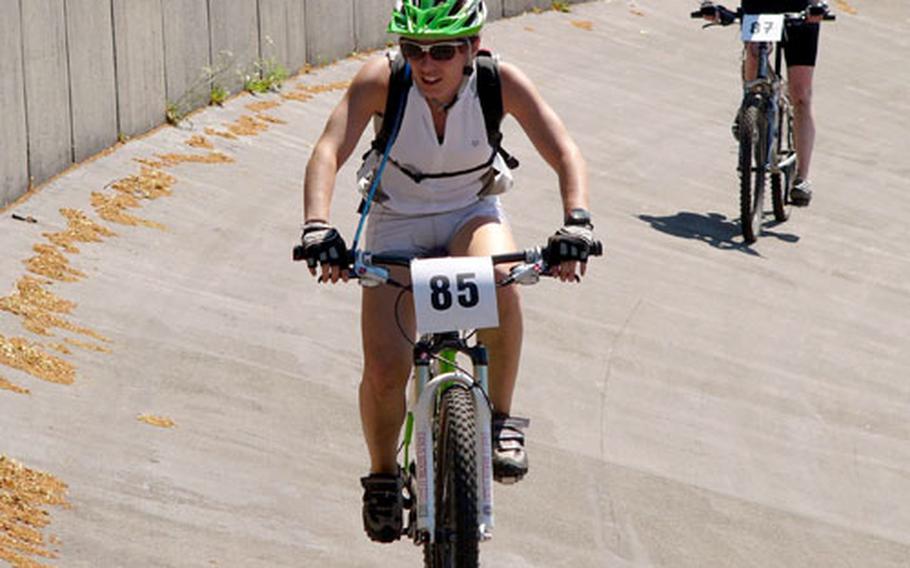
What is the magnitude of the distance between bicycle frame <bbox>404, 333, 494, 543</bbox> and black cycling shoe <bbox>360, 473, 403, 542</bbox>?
1.07ft

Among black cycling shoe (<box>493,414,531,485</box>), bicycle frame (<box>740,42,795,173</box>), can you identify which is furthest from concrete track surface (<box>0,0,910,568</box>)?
black cycling shoe (<box>493,414,531,485</box>)

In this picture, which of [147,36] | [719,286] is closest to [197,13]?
[147,36]

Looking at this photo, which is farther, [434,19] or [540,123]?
[540,123]

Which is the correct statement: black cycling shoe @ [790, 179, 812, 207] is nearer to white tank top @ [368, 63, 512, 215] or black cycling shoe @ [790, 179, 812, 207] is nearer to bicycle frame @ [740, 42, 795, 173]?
bicycle frame @ [740, 42, 795, 173]

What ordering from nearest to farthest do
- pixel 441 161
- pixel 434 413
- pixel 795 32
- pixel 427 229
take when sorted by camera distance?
pixel 434 413
pixel 441 161
pixel 427 229
pixel 795 32

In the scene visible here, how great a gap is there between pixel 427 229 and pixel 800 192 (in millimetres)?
7930

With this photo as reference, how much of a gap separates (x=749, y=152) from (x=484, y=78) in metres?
6.79

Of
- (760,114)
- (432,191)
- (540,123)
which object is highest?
(540,123)

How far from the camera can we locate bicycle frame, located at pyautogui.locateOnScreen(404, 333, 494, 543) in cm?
591

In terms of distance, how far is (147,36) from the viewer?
12883 millimetres

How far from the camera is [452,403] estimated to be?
6.00 meters

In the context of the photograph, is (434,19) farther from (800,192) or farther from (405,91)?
(800,192)

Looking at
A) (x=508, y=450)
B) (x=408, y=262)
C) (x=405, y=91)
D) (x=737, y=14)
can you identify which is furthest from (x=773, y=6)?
(x=408, y=262)

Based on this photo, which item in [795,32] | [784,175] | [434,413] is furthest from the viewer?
[784,175]
